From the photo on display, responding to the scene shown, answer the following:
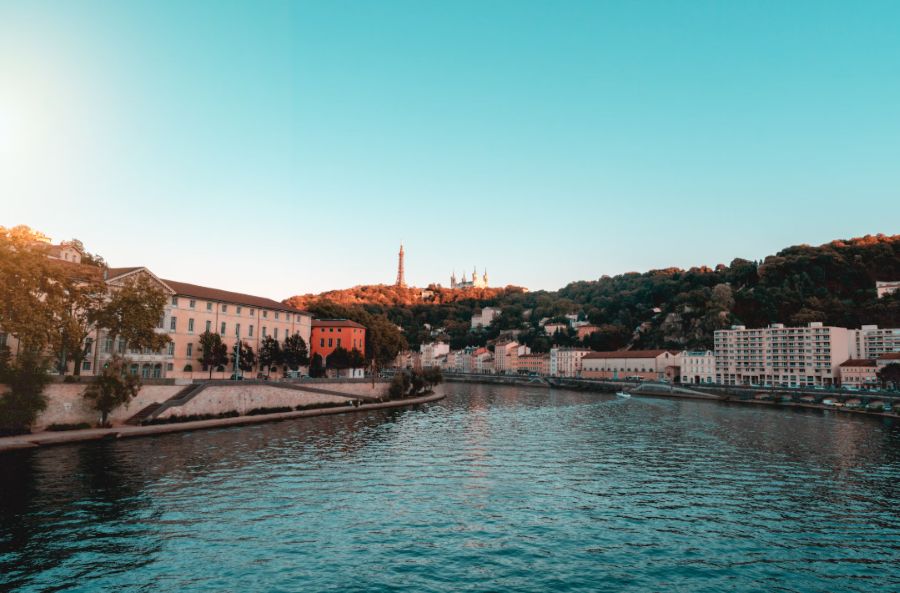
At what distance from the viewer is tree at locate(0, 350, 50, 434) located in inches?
1475

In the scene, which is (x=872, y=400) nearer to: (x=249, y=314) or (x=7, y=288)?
(x=249, y=314)

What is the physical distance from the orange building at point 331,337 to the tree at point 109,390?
146ft

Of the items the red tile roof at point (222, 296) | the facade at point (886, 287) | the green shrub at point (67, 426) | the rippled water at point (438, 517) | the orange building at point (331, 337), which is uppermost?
the facade at point (886, 287)

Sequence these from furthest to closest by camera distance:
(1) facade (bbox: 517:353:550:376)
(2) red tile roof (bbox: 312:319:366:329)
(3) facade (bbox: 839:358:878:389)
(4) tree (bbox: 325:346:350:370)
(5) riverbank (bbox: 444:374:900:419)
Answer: (1) facade (bbox: 517:353:550:376) < (3) facade (bbox: 839:358:878:389) < (5) riverbank (bbox: 444:374:900:419) < (2) red tile roof (bbox: 312:319:366:329) < (4) tree (bbox: 325:346:350:370)

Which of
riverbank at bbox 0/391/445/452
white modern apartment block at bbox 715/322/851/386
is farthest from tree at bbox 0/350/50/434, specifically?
white modern apartment block at bbox 715/322/851/386

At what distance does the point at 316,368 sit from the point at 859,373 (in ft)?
382

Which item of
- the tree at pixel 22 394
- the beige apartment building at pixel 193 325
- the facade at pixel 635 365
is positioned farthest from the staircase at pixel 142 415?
the facade at pixel 635 365

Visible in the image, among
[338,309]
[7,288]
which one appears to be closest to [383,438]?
[7,288]

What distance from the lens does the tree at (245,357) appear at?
69.9 meters

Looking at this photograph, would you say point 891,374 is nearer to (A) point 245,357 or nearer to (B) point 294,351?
(B) point 294,351

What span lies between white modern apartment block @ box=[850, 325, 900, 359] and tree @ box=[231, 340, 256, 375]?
13796 centimetres

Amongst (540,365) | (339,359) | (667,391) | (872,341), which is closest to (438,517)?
(339,359)

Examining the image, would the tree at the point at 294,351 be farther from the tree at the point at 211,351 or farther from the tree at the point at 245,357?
the tree at the point at 211,351

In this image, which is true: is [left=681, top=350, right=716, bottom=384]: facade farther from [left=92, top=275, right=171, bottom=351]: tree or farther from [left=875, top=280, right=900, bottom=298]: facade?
[left=92, top=275, right=171, bottom=351]: tree
